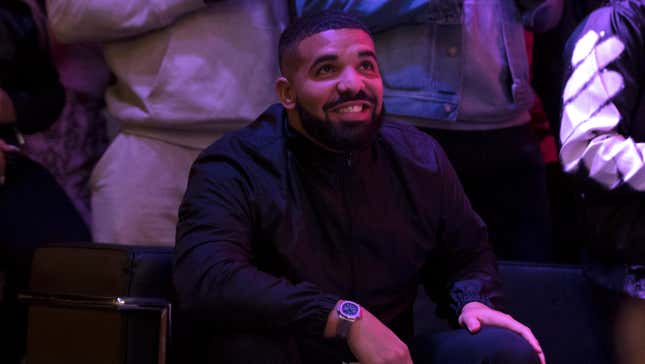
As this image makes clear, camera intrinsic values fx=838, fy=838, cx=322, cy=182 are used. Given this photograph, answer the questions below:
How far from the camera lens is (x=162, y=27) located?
2.20 meters

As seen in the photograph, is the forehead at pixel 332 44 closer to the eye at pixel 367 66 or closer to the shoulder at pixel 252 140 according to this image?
the eye at pixel 367 66

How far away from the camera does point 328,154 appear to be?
6.04 feet

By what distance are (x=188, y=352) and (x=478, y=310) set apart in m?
0.64

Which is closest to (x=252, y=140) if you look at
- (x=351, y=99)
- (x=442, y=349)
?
(x=351, y=99)

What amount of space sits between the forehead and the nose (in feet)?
A: 0.17

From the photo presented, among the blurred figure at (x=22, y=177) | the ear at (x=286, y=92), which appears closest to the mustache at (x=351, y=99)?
the ear at (x=286, y=92)

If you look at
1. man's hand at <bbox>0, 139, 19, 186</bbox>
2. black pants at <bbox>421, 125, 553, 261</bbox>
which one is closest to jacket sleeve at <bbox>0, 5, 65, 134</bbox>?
man's hand at <bbox>0, 139, 19, 186</bbox>

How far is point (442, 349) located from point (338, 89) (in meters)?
0.59

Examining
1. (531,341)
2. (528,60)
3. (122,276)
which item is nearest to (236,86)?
(122,276)

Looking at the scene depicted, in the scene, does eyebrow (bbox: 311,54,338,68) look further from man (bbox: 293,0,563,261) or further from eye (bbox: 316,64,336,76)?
man (bbox: 293,0,563,261)

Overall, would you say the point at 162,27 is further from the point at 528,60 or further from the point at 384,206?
the point at 528,60

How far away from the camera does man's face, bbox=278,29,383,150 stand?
1802 mm

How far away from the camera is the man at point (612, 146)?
187 centimetres

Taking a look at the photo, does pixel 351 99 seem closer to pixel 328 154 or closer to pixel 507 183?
pixel 328 154
